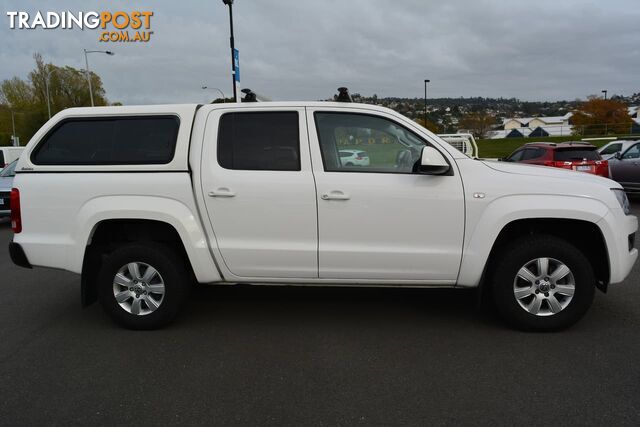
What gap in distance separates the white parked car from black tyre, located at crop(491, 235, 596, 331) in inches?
53.9

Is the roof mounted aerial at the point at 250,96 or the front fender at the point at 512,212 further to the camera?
the roof mounted aerial at the point at 250,96

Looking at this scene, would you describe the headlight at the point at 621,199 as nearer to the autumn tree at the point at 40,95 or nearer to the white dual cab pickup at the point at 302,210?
the white dual cab pickup at the point at 302,210

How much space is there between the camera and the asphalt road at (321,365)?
121 inches

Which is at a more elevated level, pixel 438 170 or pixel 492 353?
pixel 438 170

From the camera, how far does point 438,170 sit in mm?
4012

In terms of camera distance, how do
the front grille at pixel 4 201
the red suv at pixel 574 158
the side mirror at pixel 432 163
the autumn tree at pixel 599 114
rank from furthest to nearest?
the autumn tree at pixel 599 114, the red suv at pixel 574 158, the front grille at pixel 4 201, the side mirror at pixel 432 163

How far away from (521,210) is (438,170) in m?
0.71

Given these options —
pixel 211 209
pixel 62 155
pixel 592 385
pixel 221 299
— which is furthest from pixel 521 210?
pixel 62 155

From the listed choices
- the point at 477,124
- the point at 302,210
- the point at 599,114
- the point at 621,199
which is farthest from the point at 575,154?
the point at 477,124

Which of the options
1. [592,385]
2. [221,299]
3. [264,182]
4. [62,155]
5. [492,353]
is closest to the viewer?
[592,385]

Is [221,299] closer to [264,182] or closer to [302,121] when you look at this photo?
[264,182]

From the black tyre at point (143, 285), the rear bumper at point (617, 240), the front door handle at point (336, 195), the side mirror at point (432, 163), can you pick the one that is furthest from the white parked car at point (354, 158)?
the rear bumper at point (617, 240)

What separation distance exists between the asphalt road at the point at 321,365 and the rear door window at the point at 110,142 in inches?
58.7

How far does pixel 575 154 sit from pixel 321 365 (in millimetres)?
10527
